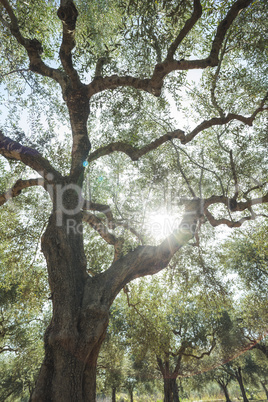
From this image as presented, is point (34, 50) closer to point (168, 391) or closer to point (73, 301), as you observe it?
point (73, 301)

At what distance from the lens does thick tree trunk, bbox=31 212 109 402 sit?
4035 mm

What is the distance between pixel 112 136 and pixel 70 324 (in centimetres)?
848

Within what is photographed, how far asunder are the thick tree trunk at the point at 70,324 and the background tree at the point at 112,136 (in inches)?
0.8

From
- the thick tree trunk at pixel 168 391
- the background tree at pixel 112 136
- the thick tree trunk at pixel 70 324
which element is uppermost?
the background tree at pixel 112 136

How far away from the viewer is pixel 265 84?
33.6ft

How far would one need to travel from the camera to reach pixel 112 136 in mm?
11055

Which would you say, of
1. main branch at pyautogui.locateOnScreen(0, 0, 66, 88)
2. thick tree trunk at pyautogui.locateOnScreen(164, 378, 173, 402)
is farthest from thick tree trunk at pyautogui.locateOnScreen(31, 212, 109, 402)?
thick tree trunk at pyautogui.locateOnScreen(164, 378, 173, 402)

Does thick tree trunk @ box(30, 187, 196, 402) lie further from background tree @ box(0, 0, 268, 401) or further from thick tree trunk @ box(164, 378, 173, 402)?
thick tree trunk @ box(164, 378, 173, 402)

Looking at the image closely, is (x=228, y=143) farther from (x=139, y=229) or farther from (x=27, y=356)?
(x=27, y=356)

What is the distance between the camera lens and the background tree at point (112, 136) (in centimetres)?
493

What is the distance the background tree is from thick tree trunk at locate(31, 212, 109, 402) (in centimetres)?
2

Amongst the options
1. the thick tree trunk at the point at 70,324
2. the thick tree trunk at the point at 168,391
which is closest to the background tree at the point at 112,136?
the thick tree trunk at the point at 70,324

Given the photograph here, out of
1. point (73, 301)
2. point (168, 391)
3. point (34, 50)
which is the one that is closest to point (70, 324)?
point (73, 301)

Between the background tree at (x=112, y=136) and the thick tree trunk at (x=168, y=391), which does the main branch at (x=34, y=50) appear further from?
the thick tree trunk at (x=168, y=391)
